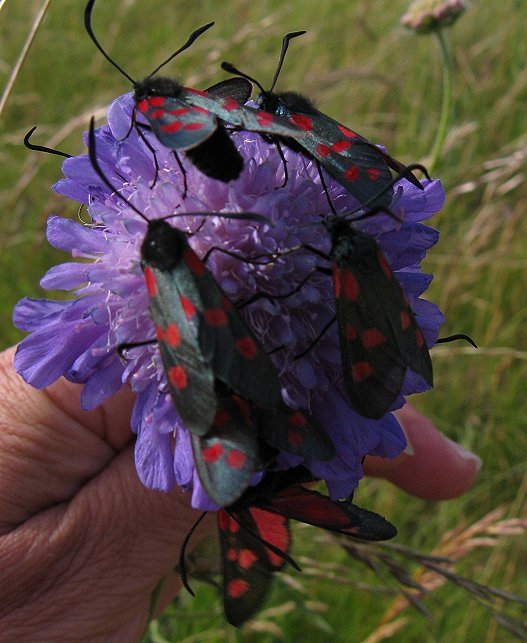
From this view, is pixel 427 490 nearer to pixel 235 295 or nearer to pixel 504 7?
pixel 235 295

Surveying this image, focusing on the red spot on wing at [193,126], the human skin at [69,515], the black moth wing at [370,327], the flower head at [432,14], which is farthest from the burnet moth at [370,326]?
the flower head at [432,14]

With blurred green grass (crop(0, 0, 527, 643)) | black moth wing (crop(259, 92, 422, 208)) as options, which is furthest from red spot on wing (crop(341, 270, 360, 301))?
blurred green grass (crop(0, 0, 527, 643))

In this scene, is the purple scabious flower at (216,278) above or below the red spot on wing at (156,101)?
below

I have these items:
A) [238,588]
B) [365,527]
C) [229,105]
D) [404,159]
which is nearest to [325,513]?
[365,527]

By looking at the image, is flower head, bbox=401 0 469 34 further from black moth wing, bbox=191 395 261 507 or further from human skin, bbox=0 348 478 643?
black moth wing, bbox=191 395 261 507

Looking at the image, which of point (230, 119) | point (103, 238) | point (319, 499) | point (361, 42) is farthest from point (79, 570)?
point (361, 42)

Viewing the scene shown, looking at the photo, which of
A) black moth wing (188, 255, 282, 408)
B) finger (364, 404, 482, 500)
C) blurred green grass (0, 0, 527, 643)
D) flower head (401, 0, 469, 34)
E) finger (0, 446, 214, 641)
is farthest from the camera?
blurred green grass (0, 0, 527, 643)

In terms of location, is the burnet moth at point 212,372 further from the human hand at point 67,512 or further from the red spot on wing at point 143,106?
the human hand at point 67,512
